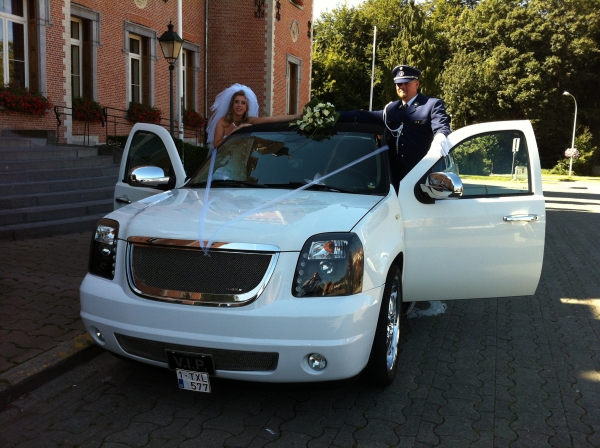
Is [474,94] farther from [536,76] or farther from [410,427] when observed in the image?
[410,427]

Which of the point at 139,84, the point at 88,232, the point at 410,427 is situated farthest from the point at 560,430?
the point at 139,84

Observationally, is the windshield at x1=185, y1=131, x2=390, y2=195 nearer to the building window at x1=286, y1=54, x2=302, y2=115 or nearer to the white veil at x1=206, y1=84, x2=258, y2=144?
the white veil at x1=206, y1=84, x2=258, y2=144

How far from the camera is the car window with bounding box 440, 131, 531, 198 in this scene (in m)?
4.64

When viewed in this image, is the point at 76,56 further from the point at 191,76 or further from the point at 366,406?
the point at 366,406

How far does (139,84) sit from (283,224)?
56.3ft

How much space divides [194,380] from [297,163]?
1930mm

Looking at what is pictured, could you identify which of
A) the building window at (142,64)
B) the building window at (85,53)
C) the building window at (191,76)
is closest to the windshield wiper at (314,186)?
the building window at (85,53)

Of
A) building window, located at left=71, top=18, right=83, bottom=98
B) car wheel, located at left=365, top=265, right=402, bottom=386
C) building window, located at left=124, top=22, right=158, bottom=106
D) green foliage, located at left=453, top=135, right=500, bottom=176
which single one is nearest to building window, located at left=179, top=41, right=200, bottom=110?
building window, located at left=124, top=22, right=158, bottom=106

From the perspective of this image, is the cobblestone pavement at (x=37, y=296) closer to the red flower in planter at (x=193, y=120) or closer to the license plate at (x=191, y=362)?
the license plate at (x=191, y=362)

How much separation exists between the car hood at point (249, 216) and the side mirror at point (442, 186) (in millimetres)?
451

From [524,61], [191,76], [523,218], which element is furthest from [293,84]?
[524,61]

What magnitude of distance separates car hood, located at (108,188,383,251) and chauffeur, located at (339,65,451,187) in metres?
1.46

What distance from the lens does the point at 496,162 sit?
4.68 metres

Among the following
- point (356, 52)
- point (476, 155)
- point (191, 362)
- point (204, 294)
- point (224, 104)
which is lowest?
point (191, 362)
